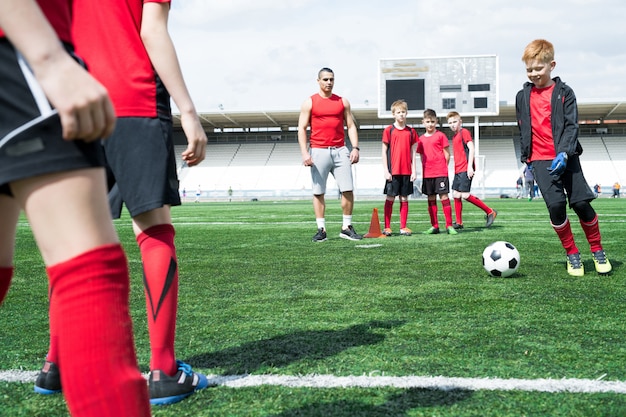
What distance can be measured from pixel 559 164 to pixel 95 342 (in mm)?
3933

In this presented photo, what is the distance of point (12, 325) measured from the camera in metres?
3.18

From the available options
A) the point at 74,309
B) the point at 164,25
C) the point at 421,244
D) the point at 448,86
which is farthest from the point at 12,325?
the point at 448,86

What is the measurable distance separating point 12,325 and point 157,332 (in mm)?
1577

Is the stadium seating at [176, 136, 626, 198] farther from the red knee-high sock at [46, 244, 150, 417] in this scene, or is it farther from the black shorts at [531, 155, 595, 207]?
the red knee-high sock at [46, 244, 150, 417]

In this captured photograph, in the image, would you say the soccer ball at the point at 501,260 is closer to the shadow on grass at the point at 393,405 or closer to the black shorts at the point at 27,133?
the shadow on grass at the point at 393,405

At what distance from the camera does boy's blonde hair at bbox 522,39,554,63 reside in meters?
4.51

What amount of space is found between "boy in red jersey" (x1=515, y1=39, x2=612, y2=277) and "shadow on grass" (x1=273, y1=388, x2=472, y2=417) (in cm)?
287

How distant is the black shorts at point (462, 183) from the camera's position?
9.84m

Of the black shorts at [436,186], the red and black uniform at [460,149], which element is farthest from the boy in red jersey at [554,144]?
the red and black uniform at [460,149]

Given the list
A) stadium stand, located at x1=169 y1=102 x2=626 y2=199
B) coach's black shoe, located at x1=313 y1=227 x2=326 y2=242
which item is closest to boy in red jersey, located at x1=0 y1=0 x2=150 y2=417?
coach's black shoe, located at x1=313 y1=227 x2=326 y2=242

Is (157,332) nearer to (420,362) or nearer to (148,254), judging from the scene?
(148,254)

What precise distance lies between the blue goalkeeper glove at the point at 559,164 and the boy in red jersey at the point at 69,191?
3854mm

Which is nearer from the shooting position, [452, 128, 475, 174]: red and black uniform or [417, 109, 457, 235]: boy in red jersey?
[417, 109, 457, 235]: boy in red jersey

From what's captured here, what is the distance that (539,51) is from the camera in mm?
4512
